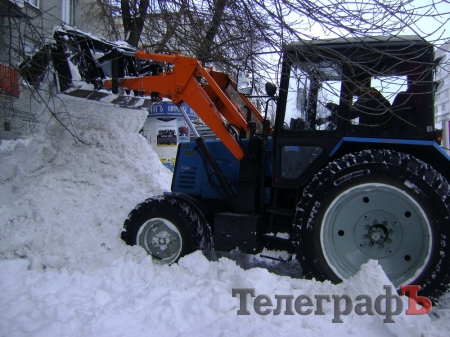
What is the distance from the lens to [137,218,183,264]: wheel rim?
14.9ft

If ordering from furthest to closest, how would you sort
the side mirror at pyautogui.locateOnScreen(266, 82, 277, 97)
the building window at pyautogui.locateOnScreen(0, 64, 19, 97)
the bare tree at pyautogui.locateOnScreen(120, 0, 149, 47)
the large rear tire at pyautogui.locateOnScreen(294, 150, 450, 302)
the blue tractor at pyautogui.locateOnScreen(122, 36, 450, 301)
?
the bare tree at pyautogui.locateOnScreen(120, 0, 149, 47)
the building window at pyautogui.locateOnScreen(0, 64, 19, 97)
the side mirror at pyautogui.locateOnScreen(266, 82, 277, 97)
the blue tractor at pyautogui.locateOnScreen(122, 36, 450, 301)
the large rear tire at pyautogui.locateOnScreen(294, 150, 450, 302)

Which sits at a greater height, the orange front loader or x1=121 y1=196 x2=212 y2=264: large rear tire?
the orange front loader

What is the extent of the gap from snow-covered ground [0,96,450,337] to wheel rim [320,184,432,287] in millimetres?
381

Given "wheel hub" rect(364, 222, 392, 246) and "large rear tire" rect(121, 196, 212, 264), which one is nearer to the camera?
"wheel hub" rect(364, 222, 392, 246)

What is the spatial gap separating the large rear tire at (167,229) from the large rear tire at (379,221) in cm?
126

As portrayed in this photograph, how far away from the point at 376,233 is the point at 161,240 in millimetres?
2398

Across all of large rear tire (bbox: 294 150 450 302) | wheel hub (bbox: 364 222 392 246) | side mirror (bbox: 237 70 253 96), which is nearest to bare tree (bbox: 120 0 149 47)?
side mirror (bbox: 237 70 253 96)

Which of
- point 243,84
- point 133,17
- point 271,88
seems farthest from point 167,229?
point 133,17

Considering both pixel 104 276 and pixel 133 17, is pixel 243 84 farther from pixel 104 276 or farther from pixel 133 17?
pixel 104 276

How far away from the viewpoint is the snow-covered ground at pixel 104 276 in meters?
2.97

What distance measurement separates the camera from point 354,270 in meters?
3.71

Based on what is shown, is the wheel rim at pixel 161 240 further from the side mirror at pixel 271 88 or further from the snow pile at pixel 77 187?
the side mirror at pixel 271 88

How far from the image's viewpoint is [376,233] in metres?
3.69

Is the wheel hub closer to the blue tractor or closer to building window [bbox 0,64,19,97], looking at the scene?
the blue tractor
